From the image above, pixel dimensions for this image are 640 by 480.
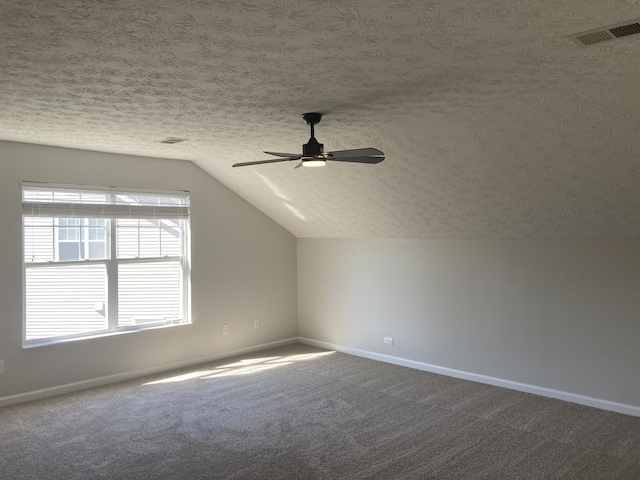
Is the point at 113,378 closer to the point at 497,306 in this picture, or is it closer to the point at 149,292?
the point at 149,292

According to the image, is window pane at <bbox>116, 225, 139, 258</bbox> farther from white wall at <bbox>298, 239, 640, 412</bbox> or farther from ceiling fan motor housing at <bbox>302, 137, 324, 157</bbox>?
ceiling fan motor housing at <bbox>302, 137, 324, 157</bbox>

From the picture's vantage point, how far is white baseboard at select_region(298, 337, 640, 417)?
4.54 meters

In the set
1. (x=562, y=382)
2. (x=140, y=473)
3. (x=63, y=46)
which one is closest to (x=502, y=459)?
(x=562, y=382)

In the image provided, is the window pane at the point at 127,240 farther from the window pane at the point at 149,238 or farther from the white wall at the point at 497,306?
the white wall at the point at 497,306

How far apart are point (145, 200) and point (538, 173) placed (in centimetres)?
400

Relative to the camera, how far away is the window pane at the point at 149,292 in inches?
227

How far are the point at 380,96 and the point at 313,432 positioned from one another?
254 cm

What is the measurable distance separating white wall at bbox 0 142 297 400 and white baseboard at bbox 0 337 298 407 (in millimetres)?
36

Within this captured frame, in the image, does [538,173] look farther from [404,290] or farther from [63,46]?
[63,46]

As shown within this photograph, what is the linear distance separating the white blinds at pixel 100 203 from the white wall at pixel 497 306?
1981 mm

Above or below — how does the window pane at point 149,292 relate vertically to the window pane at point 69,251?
below

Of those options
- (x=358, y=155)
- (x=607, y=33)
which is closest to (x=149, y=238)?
(x=358, y=155)

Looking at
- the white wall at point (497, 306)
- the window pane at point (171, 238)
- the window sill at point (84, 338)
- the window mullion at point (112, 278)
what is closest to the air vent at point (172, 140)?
the window mullion at point (112, 278)

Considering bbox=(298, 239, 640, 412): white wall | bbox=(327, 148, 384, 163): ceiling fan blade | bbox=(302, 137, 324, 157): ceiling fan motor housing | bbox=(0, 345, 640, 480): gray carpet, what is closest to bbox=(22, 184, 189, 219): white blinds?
bbox=(0, 345, 640, 480): gray carpet
